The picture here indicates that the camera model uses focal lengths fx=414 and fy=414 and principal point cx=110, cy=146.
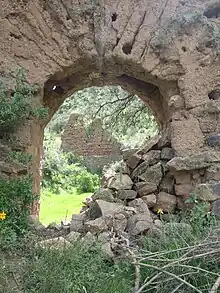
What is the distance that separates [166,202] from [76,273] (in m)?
2.19

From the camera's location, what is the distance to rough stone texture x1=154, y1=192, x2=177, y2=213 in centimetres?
484

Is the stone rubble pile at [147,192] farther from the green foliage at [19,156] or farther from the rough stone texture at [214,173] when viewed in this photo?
the green foliage at [19,156]

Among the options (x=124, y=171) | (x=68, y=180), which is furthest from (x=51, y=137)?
(x=124, y=171)

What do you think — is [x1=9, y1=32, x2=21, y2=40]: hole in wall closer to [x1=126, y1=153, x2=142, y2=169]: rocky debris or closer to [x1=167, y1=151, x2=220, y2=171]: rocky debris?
[x1=126, y1=153, x2=142, y2=169]: rocky debris

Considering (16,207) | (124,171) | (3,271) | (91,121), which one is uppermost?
(91,121)

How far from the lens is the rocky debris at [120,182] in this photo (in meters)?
5.27

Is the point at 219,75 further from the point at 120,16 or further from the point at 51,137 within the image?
the point at 51,137

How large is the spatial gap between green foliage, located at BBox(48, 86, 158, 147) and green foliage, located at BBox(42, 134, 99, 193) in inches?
172

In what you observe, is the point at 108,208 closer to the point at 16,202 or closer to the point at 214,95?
the point at 16,202

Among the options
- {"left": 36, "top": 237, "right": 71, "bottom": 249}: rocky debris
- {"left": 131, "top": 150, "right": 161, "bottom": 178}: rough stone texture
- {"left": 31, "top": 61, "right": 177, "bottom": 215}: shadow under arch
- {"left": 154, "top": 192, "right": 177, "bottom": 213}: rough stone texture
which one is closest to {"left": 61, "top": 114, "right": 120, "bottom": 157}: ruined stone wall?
{"left": 31, "top": 61, "right": 177, "bottom": 215}: shadow under arch

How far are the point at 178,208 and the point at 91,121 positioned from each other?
285 cm

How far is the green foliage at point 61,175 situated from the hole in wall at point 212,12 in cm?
712

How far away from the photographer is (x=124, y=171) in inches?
216

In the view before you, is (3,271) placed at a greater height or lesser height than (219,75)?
lesser
